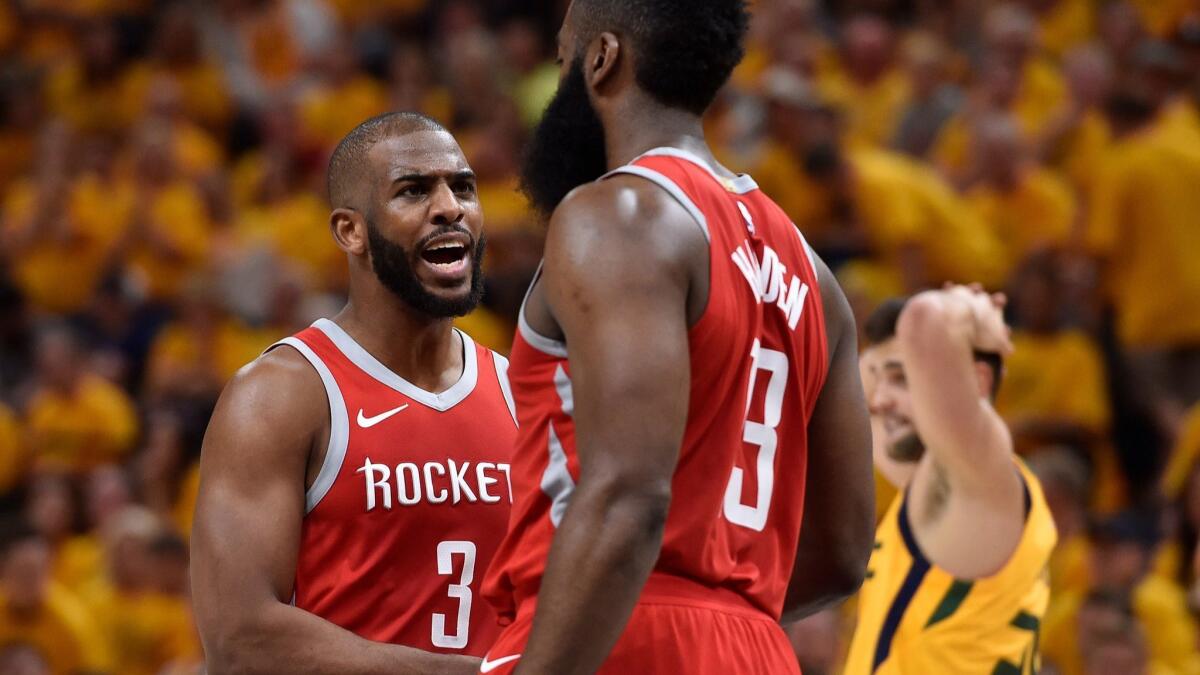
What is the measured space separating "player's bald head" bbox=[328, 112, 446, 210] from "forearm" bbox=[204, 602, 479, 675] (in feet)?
3.44

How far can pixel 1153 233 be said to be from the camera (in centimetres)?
952

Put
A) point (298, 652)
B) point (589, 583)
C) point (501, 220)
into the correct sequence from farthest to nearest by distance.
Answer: point (501, 220), point (298, 652), point (589, 583)

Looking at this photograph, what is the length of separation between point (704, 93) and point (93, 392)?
8.66 m

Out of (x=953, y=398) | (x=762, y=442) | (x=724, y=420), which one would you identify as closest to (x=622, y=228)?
(x=724, y=420)

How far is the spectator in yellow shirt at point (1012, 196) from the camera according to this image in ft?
33.1

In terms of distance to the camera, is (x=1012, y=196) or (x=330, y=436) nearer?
(x=330, y=436)

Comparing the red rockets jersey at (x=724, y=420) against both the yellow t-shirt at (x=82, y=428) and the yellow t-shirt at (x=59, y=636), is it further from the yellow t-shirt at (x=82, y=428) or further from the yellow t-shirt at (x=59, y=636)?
the yellow t-shirt at (x=82, y=428)

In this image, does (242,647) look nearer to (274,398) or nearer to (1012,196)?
(274,398)

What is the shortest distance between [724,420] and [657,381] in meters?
0.27

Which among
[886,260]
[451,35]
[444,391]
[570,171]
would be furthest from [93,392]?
[570,171]

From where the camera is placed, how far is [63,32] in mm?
13961

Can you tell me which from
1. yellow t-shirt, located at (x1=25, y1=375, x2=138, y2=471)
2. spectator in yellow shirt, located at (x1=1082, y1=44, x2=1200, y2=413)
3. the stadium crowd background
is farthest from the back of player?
yellow t-shirt, located at (x1=25, y1=375, x2=138, y2=471)

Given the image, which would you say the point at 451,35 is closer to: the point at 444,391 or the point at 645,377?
the point at 444,391

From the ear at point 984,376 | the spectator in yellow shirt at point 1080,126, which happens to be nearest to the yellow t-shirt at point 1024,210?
the spectator in yellow shirt at point 1080,126
